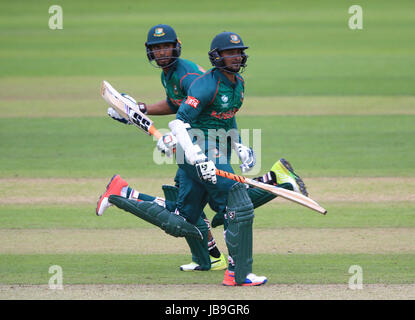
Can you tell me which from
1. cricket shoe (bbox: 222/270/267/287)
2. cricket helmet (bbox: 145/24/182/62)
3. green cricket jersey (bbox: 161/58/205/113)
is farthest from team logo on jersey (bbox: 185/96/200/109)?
cricket shoe (bbox: 222/270/267/287)

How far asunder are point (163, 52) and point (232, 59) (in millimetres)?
662

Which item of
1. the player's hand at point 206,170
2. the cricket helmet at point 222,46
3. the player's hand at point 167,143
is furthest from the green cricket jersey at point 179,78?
the player's hand at point 206,170

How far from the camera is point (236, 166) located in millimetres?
10383

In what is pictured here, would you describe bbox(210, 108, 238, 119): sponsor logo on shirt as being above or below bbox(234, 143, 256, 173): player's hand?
above

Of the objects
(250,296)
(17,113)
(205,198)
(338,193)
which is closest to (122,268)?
(205,198)

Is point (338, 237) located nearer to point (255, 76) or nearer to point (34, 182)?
point (34, 182)

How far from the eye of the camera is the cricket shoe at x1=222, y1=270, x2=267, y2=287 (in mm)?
5746

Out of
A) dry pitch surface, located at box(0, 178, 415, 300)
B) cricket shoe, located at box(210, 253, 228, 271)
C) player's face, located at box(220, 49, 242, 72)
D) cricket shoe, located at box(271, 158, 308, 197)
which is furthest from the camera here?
cricket shoe, located at box(210, 253, 228, 271)

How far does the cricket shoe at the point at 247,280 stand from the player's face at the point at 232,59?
4.74 feet

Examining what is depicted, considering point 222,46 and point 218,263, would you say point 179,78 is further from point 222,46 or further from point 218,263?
point 218,263

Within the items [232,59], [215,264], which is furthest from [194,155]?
[215,264]

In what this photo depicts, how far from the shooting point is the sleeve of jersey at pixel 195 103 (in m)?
5.79

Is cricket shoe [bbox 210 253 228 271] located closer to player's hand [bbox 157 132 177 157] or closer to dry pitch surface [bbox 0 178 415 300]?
dry pitch surface [bbox 0 178 415 300]

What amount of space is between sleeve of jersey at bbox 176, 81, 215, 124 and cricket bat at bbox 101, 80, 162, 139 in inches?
21.0
